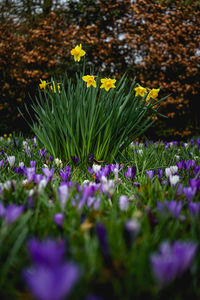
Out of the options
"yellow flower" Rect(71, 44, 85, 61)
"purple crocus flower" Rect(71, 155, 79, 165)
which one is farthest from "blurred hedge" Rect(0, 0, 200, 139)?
"purple crocus flower" Rect(71, 155, 79, 165)

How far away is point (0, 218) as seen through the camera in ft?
2.53

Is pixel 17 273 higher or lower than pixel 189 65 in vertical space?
higher

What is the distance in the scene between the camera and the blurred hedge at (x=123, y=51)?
652cm

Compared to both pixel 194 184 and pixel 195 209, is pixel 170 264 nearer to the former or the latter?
pixel 195 209

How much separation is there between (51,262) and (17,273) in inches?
10.2

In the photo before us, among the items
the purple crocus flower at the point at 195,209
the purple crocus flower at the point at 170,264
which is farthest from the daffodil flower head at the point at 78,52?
the purple crocus flower at the point at 170,264

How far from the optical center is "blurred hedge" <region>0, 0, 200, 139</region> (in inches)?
257

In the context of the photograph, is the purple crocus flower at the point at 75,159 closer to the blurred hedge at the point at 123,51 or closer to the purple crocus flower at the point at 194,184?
the purple crocus flower at the point at 194,184

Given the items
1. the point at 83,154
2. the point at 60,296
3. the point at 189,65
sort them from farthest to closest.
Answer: the point at 189,65, the point at 83,154, the point at 60,296

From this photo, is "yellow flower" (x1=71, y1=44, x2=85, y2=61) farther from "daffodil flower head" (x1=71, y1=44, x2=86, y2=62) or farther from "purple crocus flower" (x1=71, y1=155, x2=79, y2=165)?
"purple crocus flower" (x1=71, y1=155, x2=79, y2=165)

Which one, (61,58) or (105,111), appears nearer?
(105,111)

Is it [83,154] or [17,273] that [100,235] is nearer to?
[17,273]

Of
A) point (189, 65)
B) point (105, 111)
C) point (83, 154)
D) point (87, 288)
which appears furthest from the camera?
point (189, 65)

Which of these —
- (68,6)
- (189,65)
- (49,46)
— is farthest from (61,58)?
(189,65)
